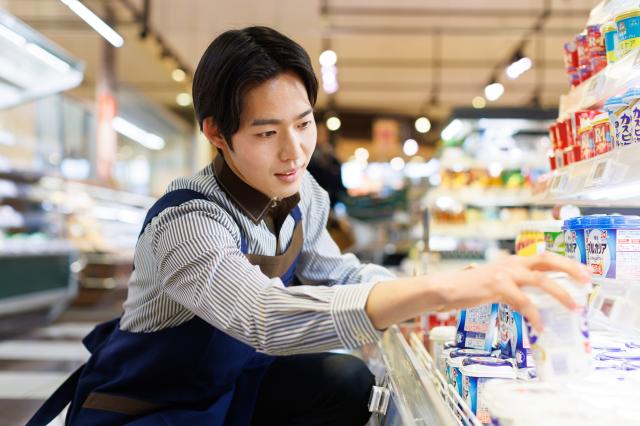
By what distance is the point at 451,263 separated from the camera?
7.39 metres

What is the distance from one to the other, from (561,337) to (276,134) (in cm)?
71

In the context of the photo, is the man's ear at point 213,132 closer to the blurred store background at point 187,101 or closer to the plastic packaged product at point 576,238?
the plastic packaged product at point 576,238

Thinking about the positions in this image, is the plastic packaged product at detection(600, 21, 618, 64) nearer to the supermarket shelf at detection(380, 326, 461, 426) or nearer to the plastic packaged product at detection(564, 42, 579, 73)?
the plastic packaged product at detection(564, 42, 579, 73)

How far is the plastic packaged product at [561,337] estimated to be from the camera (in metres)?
1.00

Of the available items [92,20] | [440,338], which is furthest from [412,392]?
[92,20]

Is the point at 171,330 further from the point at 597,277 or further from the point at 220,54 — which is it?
the point at 597,277

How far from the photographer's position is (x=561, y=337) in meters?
1.02

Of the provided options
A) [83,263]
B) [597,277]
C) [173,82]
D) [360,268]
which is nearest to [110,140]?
[83,263]

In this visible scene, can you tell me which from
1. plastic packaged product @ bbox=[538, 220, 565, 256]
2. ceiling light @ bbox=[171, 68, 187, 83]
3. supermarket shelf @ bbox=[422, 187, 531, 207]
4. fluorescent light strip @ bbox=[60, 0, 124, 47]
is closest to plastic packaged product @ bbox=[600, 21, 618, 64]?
plastic packaged product @ bbox=[538, 220, 565, 256]

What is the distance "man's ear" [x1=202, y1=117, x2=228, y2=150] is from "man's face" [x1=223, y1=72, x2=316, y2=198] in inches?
2.2

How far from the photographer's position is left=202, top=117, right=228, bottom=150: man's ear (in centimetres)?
151

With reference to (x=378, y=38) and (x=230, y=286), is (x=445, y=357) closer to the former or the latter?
(x=230, y=286)

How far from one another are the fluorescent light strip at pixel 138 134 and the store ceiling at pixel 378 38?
1.13 meters

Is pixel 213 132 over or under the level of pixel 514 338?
over
